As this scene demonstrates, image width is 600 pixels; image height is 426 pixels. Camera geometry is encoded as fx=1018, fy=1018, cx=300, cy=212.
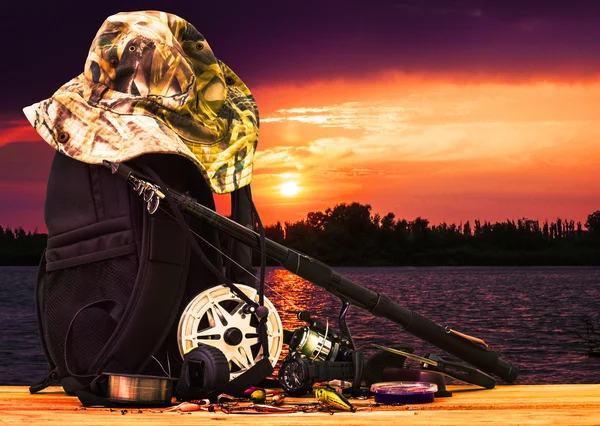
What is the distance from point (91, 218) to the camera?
293 inches

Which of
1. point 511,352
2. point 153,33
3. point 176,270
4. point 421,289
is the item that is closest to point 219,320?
point 176,270

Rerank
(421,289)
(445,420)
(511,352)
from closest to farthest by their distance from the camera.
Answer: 1. (445,420)
2. (511,352)
3. (421,289)

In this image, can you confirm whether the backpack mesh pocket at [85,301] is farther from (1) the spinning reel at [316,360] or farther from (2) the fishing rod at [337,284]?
(1) the spinning reel at [316,360]

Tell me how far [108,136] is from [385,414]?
9.15ft

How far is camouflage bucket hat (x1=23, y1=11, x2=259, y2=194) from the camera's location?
24.2ft

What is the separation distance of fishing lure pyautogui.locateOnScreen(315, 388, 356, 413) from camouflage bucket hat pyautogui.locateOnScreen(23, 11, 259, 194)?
6.29ft

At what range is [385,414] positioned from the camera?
661 cm

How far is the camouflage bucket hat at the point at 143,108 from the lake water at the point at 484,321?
9616 mm

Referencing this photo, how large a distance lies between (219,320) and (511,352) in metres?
55.7

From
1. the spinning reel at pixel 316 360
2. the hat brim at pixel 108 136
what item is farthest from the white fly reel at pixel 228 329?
the hat brim at pixel 108 136

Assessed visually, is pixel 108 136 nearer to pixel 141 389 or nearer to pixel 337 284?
pixel 141 389

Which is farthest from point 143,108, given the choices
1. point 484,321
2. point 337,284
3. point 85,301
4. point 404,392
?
point 484,321

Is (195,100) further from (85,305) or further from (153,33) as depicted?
(85,305)

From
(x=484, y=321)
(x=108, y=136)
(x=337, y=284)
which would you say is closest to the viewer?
(x=108, y=136)
